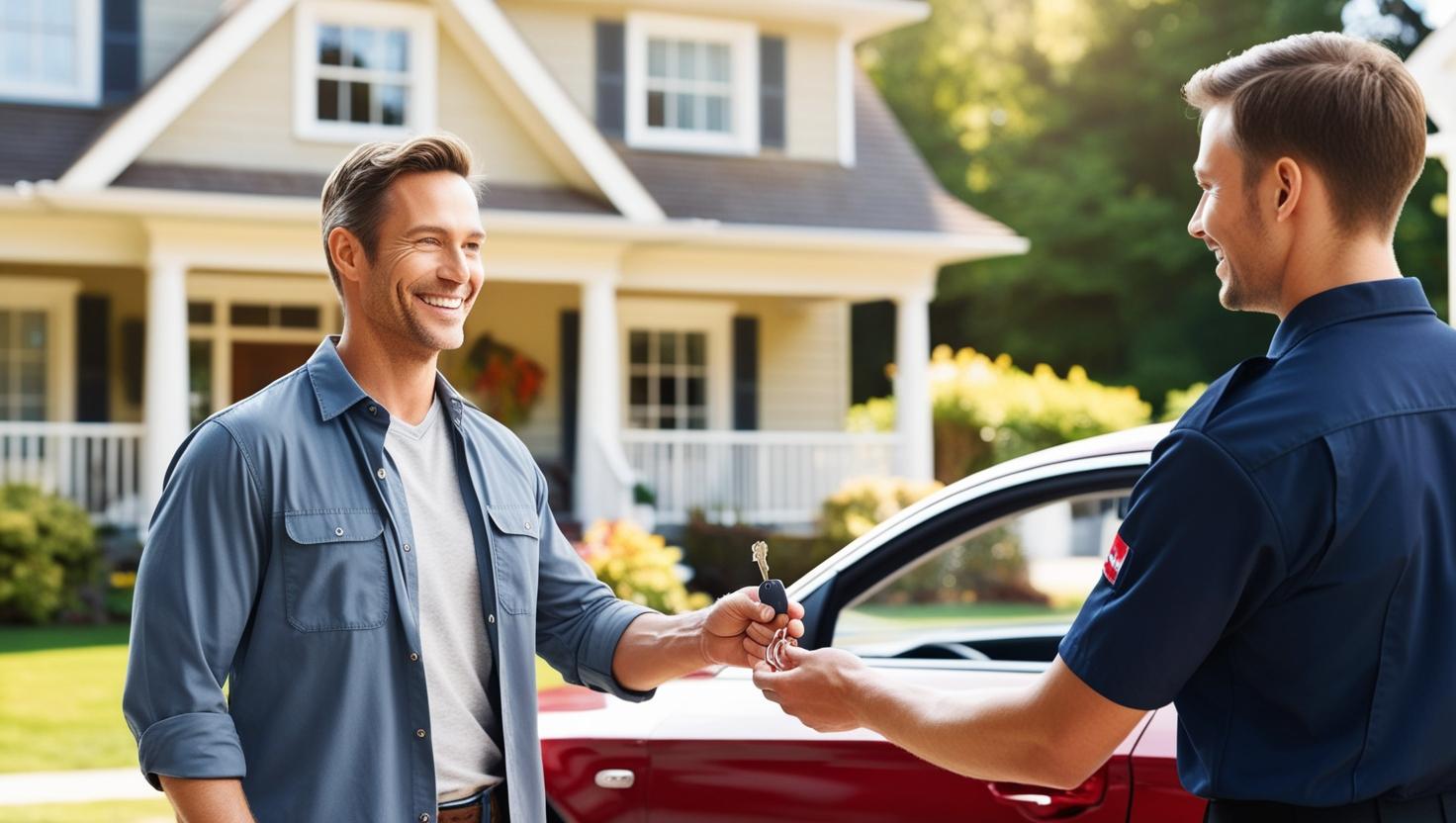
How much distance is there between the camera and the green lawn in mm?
8469

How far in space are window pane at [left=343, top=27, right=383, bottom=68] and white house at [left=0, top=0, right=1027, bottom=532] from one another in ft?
0.07

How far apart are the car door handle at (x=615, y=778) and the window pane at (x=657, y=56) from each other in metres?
14.5

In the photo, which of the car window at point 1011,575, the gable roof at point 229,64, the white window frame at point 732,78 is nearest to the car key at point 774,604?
the car window at point 1011,575

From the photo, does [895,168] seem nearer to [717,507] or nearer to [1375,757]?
[717,507]

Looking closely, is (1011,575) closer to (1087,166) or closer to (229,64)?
(229,64)

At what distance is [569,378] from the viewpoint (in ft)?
56.4

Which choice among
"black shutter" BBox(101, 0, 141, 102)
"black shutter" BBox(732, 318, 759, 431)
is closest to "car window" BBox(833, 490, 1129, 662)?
"black shutter" BBox(732, 318, 759, 431)

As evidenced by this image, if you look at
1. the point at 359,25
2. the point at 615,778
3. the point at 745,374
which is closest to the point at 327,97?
the point at 359,25

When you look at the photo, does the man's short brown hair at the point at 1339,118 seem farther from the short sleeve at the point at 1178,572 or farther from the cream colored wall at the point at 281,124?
the cream colored wall at the point at 281,124

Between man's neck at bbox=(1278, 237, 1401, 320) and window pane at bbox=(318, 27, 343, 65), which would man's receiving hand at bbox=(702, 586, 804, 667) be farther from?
window pane at bbox=(318, 27, 343, 65)

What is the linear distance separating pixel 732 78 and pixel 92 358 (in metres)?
7.34

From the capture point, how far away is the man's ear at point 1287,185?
6.73ft

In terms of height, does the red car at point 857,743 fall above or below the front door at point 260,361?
below

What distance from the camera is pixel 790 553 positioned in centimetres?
1545
